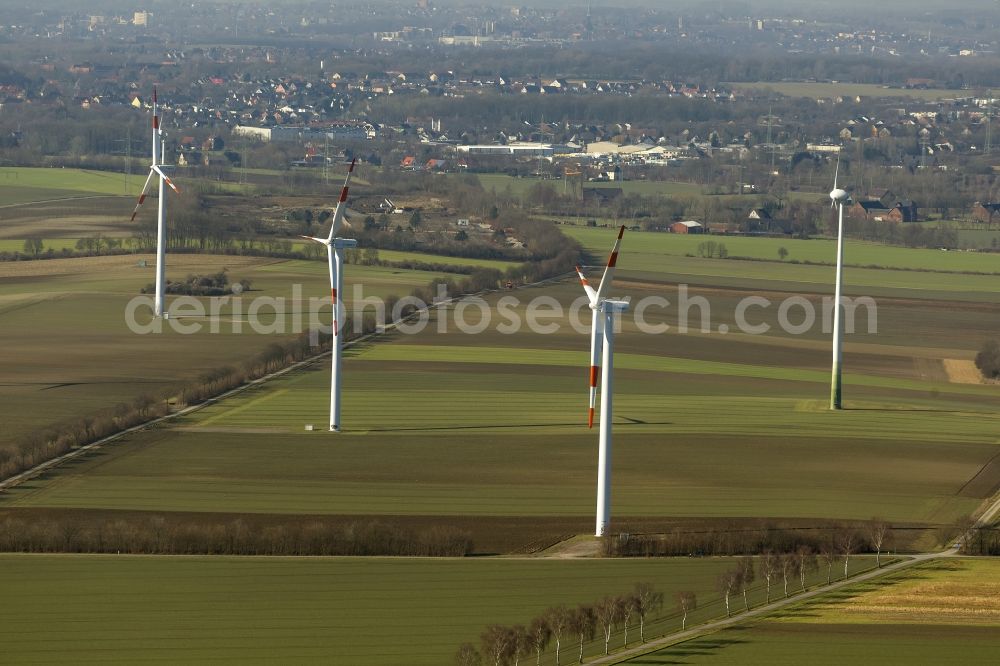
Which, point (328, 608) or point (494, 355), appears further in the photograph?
point (494, 355)

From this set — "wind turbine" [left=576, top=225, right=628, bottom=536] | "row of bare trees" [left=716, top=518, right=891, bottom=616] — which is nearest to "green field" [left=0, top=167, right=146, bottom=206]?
"wind turbine" [left=576, top=225, right=628, bottom=536]

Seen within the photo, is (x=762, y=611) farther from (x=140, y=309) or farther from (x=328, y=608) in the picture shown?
(x=140, y=309)

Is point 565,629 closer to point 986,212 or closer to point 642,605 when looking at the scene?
point 642,605

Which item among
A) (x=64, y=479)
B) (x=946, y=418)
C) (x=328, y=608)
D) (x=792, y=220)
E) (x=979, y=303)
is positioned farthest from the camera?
(x=792, y=220)

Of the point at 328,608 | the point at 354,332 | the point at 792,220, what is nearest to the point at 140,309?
the point at 354,332

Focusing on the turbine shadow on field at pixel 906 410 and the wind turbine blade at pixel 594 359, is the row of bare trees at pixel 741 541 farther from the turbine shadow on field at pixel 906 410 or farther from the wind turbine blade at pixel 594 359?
the turbine shadow on field at pixel 906 410

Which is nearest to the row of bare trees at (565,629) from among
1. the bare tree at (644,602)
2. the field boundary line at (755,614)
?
the bare tree at (644,602)
